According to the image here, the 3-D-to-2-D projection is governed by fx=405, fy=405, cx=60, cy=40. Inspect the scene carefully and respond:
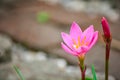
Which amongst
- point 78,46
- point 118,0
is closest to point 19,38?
point 118,0

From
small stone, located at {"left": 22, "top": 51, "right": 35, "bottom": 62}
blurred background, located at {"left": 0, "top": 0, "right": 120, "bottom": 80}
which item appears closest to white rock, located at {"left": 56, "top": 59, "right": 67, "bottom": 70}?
blurred background, located at {"left": 0, "top": 0, "right": 120, "bottom": 80}

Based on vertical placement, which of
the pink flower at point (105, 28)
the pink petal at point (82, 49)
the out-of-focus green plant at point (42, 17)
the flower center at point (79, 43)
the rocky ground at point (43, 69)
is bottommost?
the rocky ground at point (43, 69)

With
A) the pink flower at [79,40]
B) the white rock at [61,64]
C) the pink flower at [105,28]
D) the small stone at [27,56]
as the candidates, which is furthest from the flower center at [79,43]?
the small stone at [27,56]

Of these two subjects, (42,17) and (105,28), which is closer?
(105,28)

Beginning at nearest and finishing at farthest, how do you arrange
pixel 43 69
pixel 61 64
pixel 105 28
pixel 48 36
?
1. pixel 105 28
2. pixel 43 69
3. pixel 61 64
4. pixel 48 36

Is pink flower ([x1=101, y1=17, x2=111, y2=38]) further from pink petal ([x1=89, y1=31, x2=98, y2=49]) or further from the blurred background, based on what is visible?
the blurred background

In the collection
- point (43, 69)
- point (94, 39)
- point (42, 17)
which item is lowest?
point (43, 69)

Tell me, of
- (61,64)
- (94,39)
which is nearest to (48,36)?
(61,64)

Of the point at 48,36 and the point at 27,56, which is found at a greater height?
the point at 48,36

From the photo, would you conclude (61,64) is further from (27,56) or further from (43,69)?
(27,56)

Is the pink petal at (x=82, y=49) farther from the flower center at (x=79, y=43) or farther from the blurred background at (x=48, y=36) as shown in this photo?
the blurred background at (x=48, y=36)
